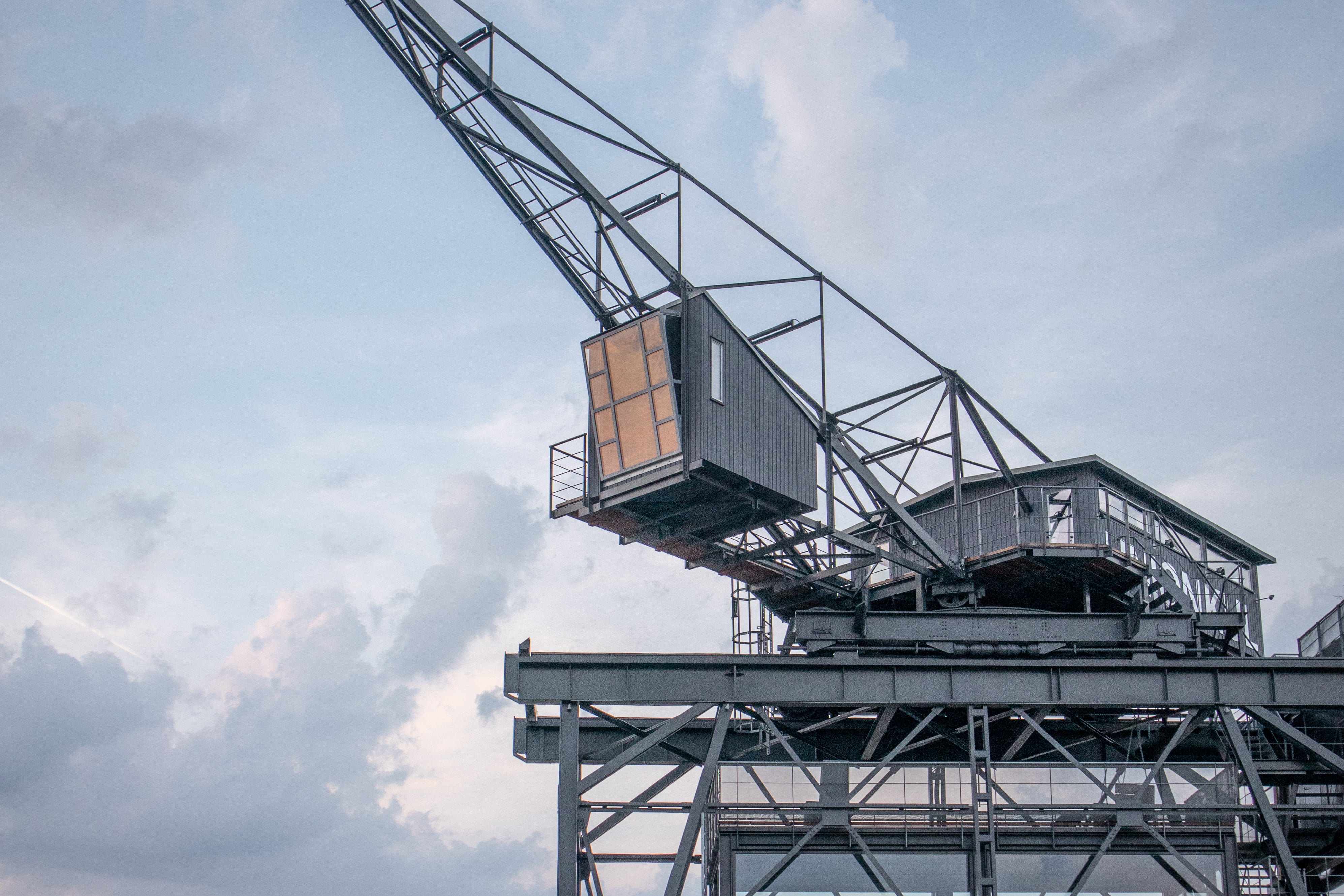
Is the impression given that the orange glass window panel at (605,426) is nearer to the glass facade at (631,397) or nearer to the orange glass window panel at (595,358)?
the glass facade at (631,397)

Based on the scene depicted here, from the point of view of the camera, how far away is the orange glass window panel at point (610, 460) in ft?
105

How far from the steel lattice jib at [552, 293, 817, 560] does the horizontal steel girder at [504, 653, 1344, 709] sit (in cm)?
350

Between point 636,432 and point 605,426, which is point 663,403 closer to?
point 636,432

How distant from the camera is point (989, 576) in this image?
118 feet

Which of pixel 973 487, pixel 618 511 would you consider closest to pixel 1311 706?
pixel 973 487

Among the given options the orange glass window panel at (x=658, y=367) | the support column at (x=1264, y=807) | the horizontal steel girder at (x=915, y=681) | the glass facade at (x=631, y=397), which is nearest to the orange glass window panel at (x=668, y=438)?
the glass facade at (x=631, y=397)

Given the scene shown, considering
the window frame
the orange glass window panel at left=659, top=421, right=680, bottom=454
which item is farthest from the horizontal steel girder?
the window frame

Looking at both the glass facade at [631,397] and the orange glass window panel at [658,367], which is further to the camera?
the orange glass window panel at [658,367]

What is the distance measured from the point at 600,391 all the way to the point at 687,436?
9.62 feet

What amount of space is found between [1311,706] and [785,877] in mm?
12159

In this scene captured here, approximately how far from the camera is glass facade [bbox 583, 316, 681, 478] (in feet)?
103

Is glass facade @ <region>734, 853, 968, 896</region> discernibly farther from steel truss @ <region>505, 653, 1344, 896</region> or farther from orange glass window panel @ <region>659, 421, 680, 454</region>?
orange glass window panel @ <region>659, 421, 680, 454</region>

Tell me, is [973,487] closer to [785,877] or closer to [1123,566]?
[1123,566]

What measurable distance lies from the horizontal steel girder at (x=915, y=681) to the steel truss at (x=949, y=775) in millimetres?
37
